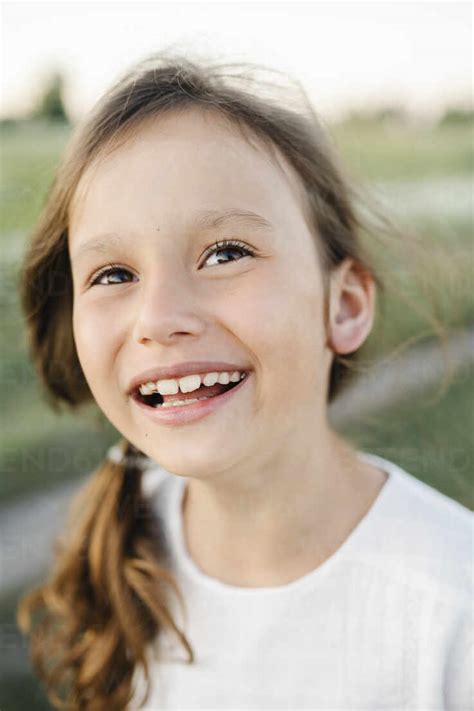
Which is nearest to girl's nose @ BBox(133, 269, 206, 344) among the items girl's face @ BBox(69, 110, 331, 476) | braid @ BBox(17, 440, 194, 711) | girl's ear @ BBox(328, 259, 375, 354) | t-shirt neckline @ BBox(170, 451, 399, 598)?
girl's face @ BBox(69, 110, 331, 476)

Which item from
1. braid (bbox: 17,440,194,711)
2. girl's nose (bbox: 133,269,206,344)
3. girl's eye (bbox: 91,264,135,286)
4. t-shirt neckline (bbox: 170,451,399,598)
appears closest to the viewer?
girl's nose (bbox: 133,269,206,344)

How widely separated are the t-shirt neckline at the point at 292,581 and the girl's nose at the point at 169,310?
0.55 meters

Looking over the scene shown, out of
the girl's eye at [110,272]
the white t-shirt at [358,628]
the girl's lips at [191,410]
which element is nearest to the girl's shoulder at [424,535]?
the white t-shirt at [358,628]

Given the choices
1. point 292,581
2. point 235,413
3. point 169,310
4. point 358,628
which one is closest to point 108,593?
point 292,581

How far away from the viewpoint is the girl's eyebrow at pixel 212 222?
4.55 feet

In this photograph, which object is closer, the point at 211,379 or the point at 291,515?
the point at 211,379

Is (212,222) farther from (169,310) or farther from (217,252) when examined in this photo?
(169,310)

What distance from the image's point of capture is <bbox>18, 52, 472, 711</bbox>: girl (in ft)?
4.61

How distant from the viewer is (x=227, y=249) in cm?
143

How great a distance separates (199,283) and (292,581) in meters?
0.65

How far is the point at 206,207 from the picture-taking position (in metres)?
1.38

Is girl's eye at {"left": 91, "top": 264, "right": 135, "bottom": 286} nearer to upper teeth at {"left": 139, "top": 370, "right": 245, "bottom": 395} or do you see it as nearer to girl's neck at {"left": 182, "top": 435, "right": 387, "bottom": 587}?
upper teeth at {"left": 139, "top": 370, "right": 245, "bottom": 395}

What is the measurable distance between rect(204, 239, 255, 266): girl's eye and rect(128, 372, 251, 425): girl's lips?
0.68 feet

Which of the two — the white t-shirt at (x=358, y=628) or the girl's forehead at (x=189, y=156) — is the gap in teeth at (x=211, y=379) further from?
the white t-shirt at (x=358, y=628)
